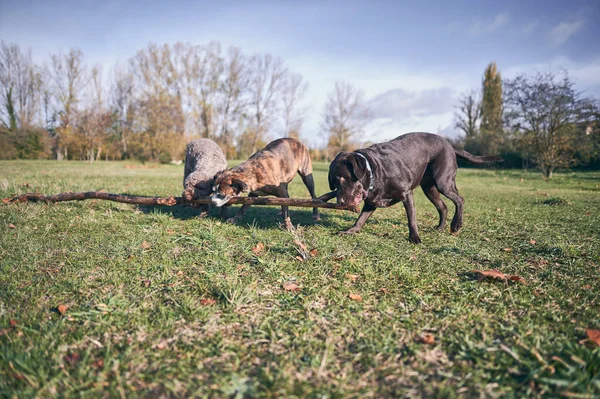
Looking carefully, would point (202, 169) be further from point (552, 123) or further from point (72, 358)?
point (552, 123)

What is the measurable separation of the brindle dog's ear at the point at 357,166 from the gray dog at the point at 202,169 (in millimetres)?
2756

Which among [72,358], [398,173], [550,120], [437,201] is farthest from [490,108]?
[72,358]

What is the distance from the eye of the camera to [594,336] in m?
2.21

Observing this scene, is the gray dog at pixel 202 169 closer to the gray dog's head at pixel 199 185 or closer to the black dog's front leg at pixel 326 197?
the gray dog's head at pixel 199 185

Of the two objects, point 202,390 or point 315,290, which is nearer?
point 202,390

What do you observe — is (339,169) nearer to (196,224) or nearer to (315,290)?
(315,290)

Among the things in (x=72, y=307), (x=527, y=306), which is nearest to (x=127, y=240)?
(x=72, y=307)

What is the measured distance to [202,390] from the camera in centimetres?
177

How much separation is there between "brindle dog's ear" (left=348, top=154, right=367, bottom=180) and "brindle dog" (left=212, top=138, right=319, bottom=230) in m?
1.50

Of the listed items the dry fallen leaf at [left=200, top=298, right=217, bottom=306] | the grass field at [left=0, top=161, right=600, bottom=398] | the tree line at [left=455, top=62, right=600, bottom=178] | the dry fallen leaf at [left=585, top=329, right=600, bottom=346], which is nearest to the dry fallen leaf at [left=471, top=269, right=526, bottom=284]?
the grass field at [left=0, top=161, right=600, bottom=398]

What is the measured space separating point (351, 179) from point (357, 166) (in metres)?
0.20

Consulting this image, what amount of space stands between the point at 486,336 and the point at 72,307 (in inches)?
121

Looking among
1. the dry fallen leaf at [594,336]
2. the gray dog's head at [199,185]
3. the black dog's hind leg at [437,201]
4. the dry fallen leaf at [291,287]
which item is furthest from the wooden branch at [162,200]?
the dry fallen leaf at [594,336]

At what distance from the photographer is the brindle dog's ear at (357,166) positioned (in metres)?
4.61
